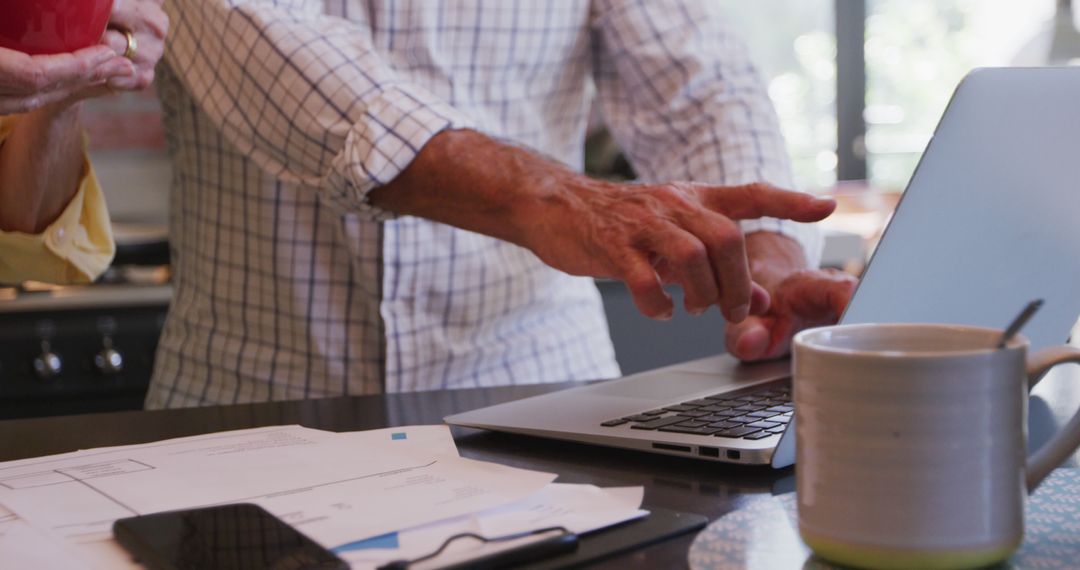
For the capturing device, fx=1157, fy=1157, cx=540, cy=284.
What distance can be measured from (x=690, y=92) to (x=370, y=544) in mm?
939

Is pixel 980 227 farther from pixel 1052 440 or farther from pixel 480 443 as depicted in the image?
pixel 480 443

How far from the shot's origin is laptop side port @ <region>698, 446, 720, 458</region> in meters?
0.65

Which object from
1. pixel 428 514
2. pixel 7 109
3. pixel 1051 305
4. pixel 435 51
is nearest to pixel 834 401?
pixel 428 514

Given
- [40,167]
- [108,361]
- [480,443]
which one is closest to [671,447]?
[480,443]

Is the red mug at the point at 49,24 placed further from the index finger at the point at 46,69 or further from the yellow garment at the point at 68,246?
the yellow garment at the point at 68,246

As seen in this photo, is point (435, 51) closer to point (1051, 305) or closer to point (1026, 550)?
point (1051, 305)

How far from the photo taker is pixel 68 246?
1139 millimetres

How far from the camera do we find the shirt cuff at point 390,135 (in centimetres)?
91

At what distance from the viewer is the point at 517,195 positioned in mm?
865

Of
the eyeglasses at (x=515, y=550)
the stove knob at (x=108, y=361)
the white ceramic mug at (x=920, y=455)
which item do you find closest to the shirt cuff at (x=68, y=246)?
the stove knob at (x=108, y=361)

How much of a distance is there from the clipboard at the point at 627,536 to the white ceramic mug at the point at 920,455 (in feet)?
0.28

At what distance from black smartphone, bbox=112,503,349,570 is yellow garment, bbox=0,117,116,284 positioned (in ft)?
2.24

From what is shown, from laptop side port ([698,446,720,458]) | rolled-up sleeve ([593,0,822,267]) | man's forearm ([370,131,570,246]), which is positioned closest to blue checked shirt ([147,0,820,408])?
rolled-up sleeve ([593,0,822,267])

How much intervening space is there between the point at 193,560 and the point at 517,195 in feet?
1.49
